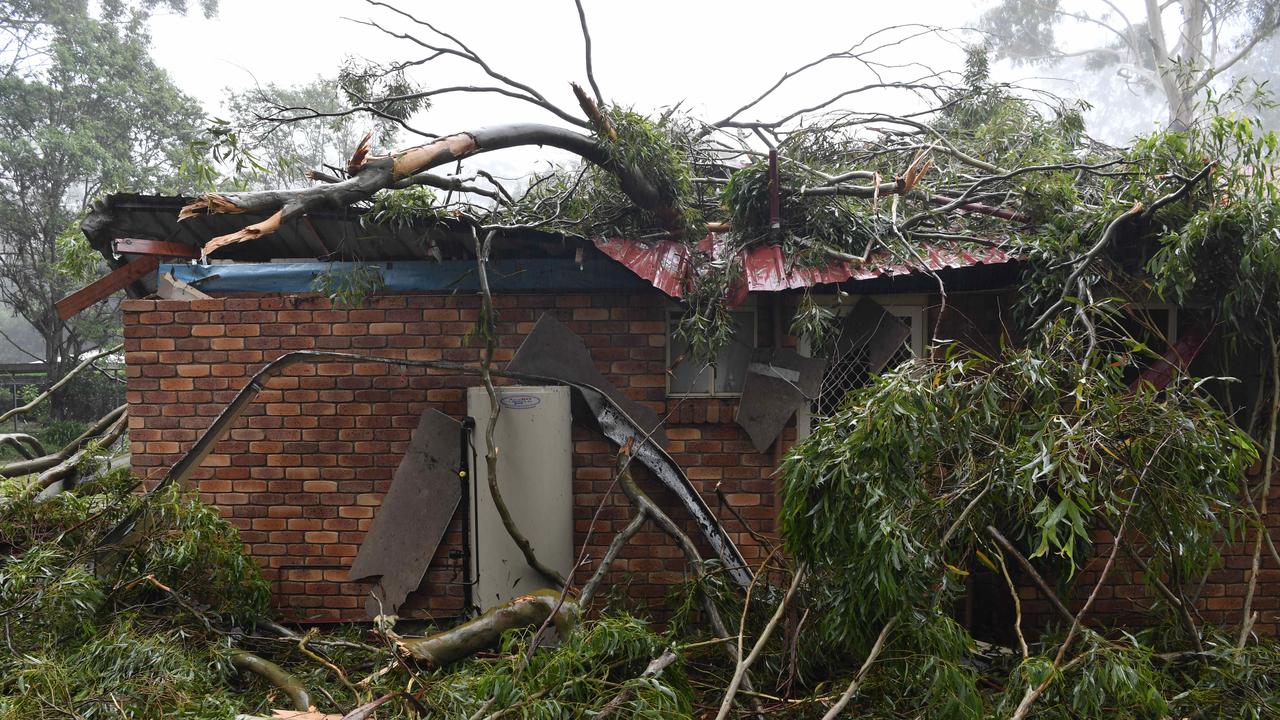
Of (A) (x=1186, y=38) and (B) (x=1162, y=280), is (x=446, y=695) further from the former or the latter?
(A) (x=1186, y=38)

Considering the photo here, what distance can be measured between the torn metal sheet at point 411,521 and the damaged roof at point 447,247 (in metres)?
1.06

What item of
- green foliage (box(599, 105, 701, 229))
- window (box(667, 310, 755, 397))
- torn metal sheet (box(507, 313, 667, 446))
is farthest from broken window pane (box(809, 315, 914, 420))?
green foliage (box(599, 105, 701, 229))

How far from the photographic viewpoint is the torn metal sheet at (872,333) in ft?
13.2

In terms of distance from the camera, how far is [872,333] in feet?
13.3

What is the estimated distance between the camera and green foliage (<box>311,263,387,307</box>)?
3.79 meters

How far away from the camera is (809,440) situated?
2750 millimetres

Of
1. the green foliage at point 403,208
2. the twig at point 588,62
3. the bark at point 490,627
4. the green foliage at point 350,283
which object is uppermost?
the twig at point 588,62

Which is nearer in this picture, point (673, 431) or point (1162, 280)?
point (1162, 280)

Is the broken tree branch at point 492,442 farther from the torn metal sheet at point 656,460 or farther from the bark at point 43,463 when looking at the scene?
the bark at point 43,463

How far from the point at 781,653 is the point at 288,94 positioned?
66.1 ft

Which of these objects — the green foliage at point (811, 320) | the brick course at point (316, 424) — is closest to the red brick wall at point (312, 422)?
the brick course at point (316, 424)

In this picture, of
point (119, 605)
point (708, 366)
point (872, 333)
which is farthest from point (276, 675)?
point (872, 333)

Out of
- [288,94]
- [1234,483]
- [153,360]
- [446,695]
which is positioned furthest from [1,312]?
[1234,483]

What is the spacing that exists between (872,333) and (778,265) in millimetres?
786
